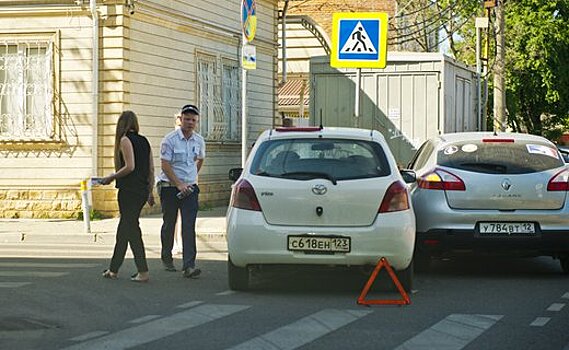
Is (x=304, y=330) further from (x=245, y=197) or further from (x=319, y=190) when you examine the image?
(x=245, y=197)

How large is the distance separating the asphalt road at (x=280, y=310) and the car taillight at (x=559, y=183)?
3.21 ft

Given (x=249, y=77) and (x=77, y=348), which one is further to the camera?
(x=249, y=77)

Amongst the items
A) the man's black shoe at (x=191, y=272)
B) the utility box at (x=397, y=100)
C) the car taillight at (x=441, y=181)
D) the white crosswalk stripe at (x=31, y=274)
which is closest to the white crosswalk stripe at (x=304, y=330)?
the man's black shoe at (x=191, y=272)

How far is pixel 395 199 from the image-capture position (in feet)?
35.1

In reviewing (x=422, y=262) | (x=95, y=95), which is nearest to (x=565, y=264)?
(x=422, y=262)

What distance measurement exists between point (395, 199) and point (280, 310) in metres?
1.64

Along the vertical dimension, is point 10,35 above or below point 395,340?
above

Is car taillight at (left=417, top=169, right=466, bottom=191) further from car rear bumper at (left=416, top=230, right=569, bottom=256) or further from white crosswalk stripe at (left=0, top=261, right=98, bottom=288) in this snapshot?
white crosswalk stripe at (left=0, top=261, right=98, bottom=288)

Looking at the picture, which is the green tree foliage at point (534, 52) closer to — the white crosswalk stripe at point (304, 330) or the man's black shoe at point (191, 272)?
the man's black shoe at point (191, 272)

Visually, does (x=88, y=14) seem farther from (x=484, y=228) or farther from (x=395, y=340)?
(x=395, y=340)

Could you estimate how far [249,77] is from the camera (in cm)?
A: 2673

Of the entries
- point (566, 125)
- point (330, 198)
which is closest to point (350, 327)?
point (330, 198)

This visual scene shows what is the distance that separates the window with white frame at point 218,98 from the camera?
79.9 feet

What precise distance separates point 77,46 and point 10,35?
4.35ft
